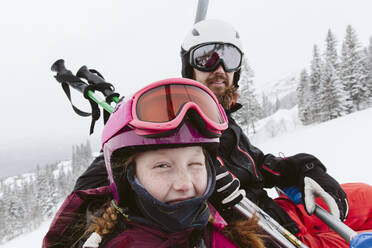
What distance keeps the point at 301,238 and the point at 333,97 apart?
1476 inches

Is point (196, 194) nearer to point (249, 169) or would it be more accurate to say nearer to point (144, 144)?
point (144, 144)

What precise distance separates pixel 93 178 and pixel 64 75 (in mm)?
1553

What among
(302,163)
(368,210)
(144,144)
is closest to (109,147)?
(144,144)

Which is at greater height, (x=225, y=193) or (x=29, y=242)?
(x=225, y=193)

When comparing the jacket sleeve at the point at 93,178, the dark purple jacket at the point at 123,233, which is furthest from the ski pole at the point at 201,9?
the dark purple jacket at the point at 123,233

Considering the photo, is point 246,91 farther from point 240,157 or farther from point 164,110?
point 164,110

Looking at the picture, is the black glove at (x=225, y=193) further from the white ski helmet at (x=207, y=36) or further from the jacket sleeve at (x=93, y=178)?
the white ski helmet at (x=207, y=36)

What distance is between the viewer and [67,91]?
314 cm

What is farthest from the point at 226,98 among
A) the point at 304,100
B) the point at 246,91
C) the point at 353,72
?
the point at 304,100

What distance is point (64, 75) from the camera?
2973 millimetres

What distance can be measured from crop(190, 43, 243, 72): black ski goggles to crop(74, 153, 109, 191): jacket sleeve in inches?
63.9

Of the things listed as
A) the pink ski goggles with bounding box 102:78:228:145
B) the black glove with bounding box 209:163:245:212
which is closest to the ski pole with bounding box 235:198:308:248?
the black glove with bounding box 209:163:245:212

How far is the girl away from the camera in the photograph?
4.69 feet

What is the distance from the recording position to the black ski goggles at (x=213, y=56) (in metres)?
2.84
